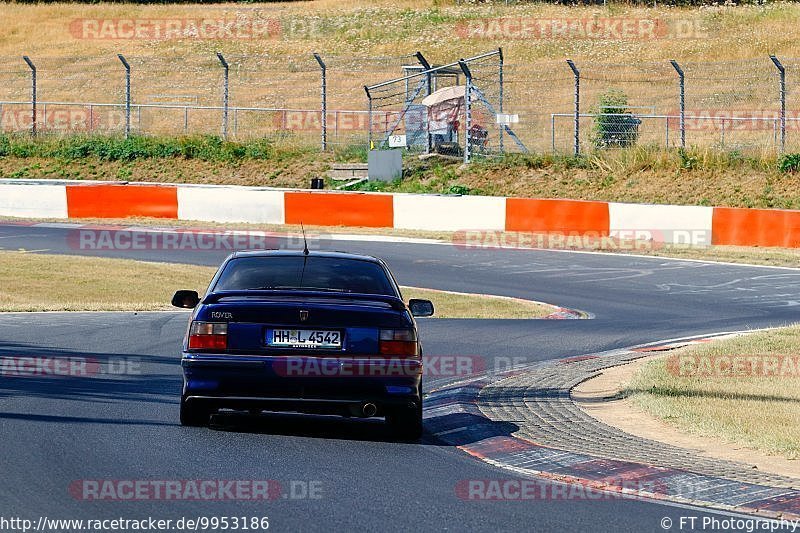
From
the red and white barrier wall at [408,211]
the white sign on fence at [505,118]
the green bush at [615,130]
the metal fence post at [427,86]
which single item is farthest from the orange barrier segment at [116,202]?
the green bush at [615,130]

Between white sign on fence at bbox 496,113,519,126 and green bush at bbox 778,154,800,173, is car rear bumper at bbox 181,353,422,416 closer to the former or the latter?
green bush at bbox 778,154,800,173

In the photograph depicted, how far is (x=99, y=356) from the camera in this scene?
1337 cm

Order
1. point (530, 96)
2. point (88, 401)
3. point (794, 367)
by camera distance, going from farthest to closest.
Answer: point (530, 96)
point (794, 367)
point (88, 401)

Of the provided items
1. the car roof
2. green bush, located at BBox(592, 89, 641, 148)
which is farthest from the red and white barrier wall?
the car roof

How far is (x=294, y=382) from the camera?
346 inches

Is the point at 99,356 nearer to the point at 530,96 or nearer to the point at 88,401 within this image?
the point at 88,401

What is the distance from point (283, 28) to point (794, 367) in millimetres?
56658

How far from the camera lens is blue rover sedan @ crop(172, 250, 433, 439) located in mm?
8828

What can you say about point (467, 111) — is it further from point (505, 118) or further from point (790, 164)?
point (790, 164)

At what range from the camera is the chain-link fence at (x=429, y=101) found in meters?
34.4

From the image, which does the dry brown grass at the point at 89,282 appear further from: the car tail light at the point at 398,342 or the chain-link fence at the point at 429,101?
the chain-link fence at the point at 429,101

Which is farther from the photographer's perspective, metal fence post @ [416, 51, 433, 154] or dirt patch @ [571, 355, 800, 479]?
metal fence post @ [416, 51, 433, 154]

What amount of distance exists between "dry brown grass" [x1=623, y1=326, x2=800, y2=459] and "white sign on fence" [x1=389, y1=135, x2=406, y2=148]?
21.7 metres

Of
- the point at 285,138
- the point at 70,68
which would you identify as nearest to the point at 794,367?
the point at 285,138
